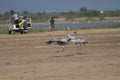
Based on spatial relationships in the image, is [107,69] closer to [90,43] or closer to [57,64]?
[57,64]

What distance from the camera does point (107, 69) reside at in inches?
707

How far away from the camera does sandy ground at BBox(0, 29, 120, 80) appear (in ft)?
55.4

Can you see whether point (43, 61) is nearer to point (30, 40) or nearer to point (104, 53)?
point (104, 53)

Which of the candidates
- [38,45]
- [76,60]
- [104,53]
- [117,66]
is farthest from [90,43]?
[117,66]

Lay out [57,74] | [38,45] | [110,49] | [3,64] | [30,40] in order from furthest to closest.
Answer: [30,40], [38,45], [110,49], [3,64], [57,74]

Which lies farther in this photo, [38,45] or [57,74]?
[38,45]

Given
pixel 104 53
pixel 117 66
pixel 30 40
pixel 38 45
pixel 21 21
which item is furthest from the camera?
pixel 21 21

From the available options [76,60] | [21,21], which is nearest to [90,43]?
[76,60]

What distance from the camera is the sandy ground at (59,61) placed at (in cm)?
1689

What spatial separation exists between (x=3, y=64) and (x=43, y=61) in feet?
5.15

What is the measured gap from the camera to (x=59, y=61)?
20625 mm

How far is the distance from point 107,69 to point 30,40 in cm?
1371

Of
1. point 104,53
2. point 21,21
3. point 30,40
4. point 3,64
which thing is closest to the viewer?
point 3,64

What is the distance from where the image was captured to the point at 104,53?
76.0 feet
